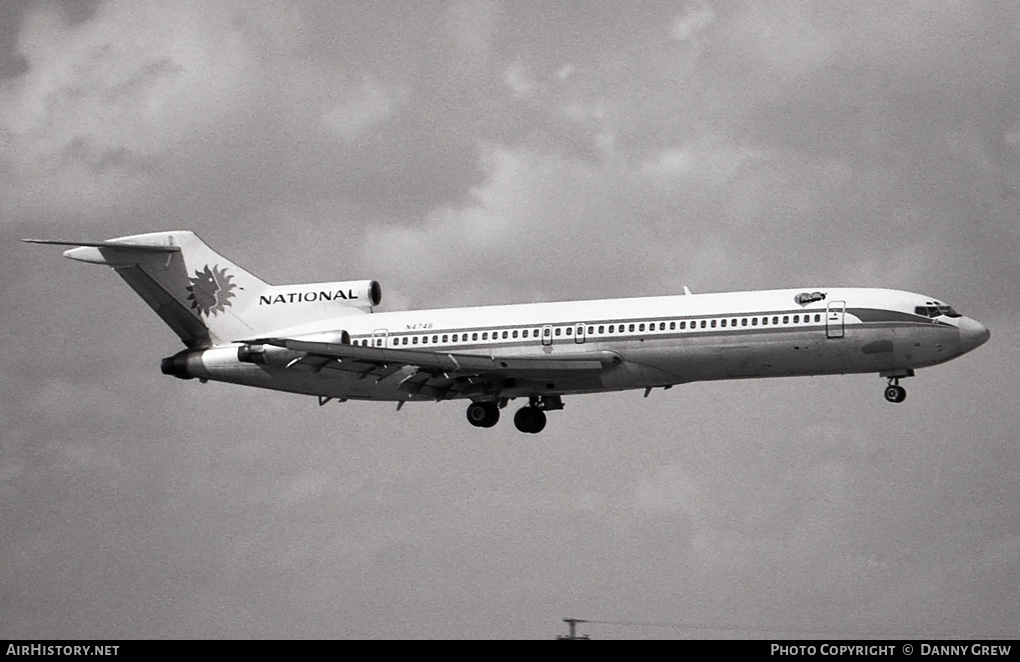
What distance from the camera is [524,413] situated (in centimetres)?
6056

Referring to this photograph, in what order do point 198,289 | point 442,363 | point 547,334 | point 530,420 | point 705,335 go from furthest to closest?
point 198,289, point 530,420, point 547,334, point 442,363, point 705,335

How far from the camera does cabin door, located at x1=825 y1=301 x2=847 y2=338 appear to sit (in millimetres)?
52688

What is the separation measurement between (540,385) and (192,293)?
48.7ft

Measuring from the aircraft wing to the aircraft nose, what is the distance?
10.5 metres

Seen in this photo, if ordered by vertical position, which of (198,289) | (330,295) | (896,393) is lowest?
(896,393)

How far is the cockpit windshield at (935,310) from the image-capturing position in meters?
52.9

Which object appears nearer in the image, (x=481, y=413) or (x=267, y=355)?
(x=267, y=355)

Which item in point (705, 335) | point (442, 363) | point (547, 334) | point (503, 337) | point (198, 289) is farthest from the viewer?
point (198, 289)

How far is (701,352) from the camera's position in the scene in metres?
53.5

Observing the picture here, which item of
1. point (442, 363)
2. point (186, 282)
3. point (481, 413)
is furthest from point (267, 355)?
point (186, 282)

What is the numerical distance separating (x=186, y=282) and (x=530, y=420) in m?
14.0

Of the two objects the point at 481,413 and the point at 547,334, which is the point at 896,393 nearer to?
the point at 547,334

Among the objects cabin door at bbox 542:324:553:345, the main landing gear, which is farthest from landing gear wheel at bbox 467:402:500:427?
cabin door at bbox 542:324:553:345
